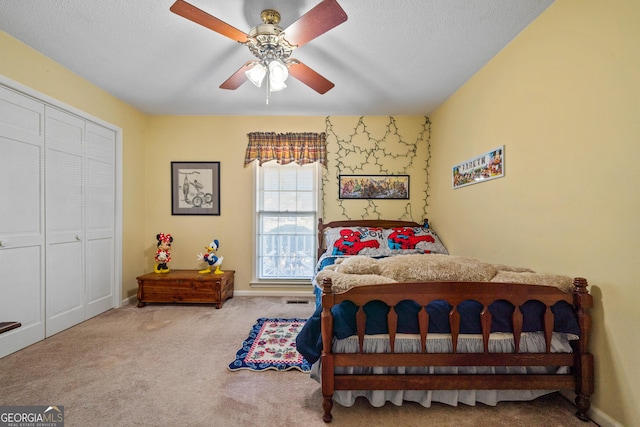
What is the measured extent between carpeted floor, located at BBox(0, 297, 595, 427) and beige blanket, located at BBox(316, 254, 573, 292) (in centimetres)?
70

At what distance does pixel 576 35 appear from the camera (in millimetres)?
1721

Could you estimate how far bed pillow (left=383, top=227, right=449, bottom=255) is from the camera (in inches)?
132

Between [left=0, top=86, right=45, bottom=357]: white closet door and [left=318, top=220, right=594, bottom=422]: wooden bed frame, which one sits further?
[left=0, top=86, right=45, bottom=357]: white closet door

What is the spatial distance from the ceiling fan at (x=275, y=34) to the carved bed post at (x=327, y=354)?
1.43m

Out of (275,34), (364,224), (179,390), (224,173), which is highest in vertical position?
(275,34)

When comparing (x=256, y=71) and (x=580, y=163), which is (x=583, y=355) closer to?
(x=580, y=163)

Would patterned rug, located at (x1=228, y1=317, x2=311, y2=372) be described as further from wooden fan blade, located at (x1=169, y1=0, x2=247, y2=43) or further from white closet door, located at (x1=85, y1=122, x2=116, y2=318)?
wooden fan blade, located at (x1=169, y1=0, x2=247, y2=43)

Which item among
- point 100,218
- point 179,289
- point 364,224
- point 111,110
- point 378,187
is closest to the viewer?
point 100,218

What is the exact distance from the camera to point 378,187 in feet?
13.1

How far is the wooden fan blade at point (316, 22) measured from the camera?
1.57 m

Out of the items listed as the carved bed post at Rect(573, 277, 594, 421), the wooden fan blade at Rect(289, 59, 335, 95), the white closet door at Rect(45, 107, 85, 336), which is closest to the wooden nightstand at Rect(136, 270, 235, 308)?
the white closet door at Rect(45, 107, 85, 336)

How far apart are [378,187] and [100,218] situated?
10.8 ft

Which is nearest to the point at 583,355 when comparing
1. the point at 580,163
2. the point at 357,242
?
the point at 580,163

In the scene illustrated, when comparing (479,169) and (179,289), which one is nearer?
(479,169)
